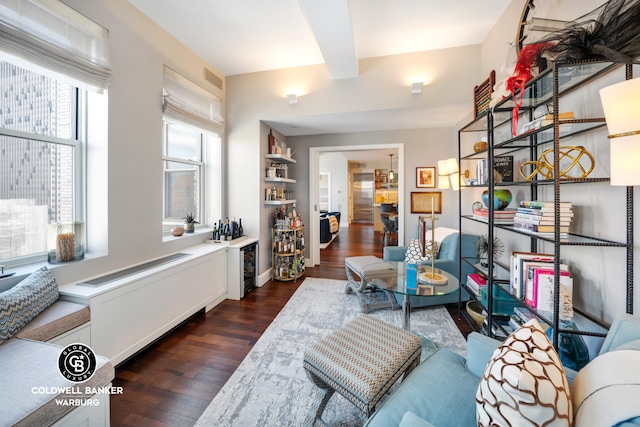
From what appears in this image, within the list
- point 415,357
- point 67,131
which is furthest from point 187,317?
point 415,357

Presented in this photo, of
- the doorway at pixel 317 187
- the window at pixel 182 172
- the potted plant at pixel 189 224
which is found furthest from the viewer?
the doorway at pixel 317 187

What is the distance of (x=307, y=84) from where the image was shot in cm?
335

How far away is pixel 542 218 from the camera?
58.1 inches

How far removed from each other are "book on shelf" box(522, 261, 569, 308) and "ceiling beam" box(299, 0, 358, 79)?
7.67 ft

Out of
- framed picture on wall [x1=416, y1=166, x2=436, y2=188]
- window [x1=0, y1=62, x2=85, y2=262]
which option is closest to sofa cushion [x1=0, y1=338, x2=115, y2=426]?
window [x1=0, y1=62, x2=85, y2=262]

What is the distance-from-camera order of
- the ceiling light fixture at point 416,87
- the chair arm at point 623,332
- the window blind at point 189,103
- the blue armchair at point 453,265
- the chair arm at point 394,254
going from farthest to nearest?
the chair arm at point 394,254, the ceiling light fixture at point 416,87, the blue armchair at point 453,265, the window blind at point 189,103, the chair arm at point 623,332

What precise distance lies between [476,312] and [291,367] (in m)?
1.79

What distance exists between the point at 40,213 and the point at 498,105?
3622 mm

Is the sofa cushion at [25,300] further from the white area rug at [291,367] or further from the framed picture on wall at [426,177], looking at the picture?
the framed picture on wall at [426,177]

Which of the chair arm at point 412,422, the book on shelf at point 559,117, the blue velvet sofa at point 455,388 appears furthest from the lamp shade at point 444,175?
the chair arm at point 412,422

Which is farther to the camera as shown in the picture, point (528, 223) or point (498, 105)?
point (498, 105)

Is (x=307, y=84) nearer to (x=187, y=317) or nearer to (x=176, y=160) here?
(x=176, y=160)

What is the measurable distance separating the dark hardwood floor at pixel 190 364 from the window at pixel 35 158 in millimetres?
1203

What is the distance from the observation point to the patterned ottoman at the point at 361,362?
1193mm
